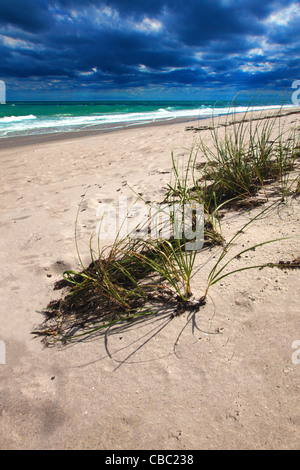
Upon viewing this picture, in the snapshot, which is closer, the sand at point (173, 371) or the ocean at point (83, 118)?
the sand at point (173, 371)

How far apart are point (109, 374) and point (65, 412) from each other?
23 centimetres

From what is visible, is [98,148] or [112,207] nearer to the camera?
[112,207]

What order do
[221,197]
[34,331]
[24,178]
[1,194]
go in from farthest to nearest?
[24,178]
[1,194]
[221,197]
[34,331]

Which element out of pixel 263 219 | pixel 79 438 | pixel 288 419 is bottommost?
pixel 79 438

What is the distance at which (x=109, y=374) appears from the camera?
1310mm

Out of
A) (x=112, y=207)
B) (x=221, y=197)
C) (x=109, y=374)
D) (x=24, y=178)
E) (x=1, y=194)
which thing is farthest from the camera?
(x=24, y=178)

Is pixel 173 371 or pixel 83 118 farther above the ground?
pixel 83 118

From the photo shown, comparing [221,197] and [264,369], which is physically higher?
[221,197]

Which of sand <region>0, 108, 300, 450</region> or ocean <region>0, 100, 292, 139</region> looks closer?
sand <region>0, 108, 300, 450</region>

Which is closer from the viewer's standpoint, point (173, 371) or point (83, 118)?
point (173, 371)

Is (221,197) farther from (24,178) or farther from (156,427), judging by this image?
(24,178)

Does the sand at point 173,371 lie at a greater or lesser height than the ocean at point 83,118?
lesser

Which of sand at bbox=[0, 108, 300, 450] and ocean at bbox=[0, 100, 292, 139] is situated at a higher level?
ocean at bbox=[0, 100, 292, 139]

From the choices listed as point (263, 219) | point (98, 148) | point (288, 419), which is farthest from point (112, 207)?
point (98, 148)
